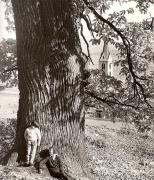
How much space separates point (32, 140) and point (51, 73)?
1.30 metres

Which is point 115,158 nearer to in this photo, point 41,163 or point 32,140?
point 41,163

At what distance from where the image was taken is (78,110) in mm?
6426

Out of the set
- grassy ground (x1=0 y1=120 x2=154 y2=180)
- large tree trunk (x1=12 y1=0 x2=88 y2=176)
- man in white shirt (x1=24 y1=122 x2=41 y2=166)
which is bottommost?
grassy ground (x1=0 y1=120 x2=154 y2=180)

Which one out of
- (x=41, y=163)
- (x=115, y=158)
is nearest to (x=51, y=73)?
(x=41, y=163)

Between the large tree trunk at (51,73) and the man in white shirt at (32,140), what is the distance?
11 cm

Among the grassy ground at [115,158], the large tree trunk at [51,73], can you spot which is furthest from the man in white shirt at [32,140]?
the grassy ground at [115,158]

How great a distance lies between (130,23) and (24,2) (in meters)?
5.34

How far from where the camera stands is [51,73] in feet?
19.8

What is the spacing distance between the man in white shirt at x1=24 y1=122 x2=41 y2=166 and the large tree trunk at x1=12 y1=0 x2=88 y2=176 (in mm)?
113

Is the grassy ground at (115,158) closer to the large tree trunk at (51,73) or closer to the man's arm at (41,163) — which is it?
the man's arm at (41,163)

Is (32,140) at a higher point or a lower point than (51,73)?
lower

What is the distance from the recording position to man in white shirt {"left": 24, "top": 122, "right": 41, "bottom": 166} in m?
6.01

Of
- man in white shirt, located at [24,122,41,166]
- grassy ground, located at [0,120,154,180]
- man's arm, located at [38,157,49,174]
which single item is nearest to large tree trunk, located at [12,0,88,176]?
man in white shirt, located at [24,122,41,166]

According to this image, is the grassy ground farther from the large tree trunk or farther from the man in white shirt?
the large tree trunk
